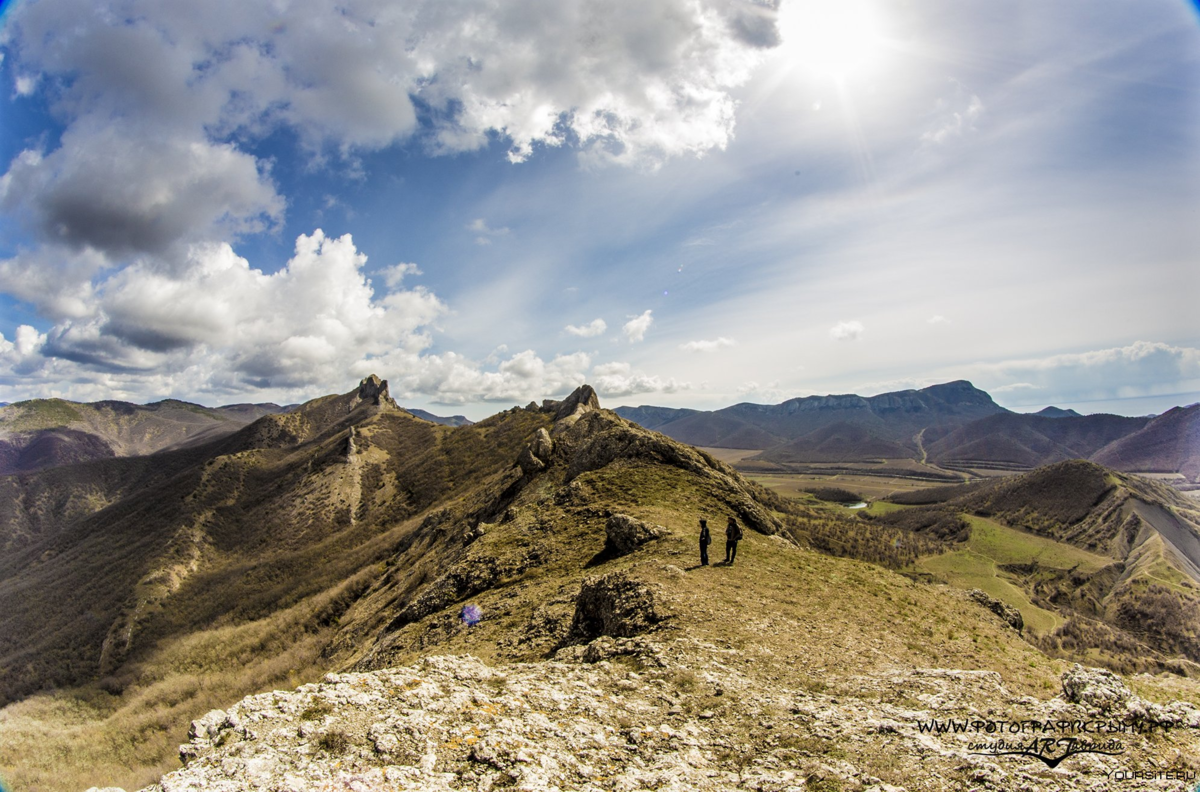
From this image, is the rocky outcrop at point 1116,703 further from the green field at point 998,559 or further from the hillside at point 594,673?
the green field at point 998,559

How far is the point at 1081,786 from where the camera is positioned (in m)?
6.30

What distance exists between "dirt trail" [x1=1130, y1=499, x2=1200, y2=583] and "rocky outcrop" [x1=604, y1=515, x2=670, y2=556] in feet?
383

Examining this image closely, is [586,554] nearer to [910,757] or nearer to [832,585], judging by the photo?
[832,585]

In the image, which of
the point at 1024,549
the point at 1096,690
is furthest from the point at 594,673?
the point at 1024,549

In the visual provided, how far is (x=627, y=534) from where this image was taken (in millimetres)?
21641

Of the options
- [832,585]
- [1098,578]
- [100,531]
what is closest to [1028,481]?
[1098,578]

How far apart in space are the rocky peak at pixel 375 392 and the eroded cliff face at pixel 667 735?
177992 millimetres

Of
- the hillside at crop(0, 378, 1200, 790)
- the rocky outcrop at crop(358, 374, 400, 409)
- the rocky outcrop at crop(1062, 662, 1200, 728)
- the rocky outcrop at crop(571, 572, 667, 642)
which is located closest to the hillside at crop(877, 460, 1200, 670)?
the hillside at crop(0, 378, 1200, 790)

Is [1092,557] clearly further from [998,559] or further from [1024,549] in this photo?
[998,559]

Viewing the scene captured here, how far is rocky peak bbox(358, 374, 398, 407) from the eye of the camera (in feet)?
566

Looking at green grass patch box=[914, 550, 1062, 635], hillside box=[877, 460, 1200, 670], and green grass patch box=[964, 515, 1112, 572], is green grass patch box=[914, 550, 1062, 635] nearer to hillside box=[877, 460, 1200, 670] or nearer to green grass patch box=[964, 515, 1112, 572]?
hillside box=[877, 460, 1200, 670]

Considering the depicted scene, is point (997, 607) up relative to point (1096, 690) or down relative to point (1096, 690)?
down

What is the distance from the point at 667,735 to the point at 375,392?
633 feet

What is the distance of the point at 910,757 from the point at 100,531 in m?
180
